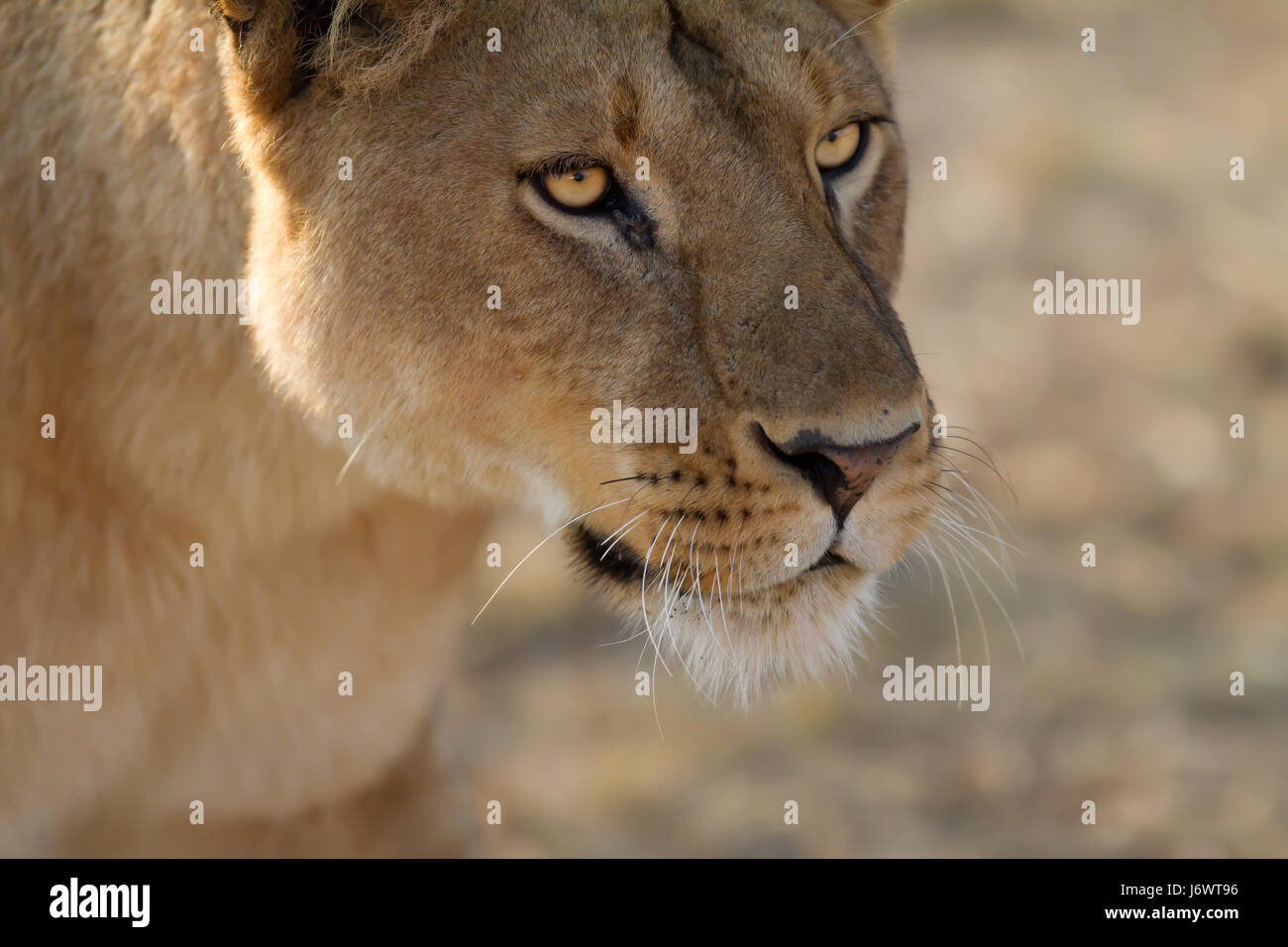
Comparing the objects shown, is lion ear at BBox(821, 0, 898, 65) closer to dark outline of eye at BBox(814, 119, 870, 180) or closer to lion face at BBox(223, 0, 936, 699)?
dark outline of eye at BBox(814, 119, 870, 180)

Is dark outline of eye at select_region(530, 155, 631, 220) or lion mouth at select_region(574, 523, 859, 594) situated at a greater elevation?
dark outline of eye at select_region(530, 155, 631, 220)

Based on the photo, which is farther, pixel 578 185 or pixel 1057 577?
pixel 1057 577

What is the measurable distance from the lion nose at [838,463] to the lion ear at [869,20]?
944 mm

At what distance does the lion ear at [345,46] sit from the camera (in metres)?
2.24

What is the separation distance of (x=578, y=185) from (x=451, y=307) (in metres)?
0.28

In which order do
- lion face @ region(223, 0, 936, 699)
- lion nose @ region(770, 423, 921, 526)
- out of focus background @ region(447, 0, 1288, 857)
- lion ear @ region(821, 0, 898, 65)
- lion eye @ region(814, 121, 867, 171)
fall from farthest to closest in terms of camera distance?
out of focus background @ region(447, 0, 1288, 857), lion ear @ region(821, 0, 898, 65), lion eye @ region(814, 121, 867, 171), lion face @ region(223, 0, 936, 699), lion nose @ region(770, 423, 921, 526)

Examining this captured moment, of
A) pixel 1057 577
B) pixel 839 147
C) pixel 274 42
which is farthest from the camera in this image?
pixel 1057 577

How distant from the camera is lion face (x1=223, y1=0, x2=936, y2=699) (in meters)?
2.17

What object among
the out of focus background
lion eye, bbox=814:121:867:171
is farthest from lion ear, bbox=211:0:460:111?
the out of focus background

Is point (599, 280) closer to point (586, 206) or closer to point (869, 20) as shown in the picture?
point (586, 206)

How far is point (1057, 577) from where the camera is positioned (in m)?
5.18

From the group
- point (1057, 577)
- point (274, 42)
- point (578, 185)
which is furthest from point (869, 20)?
point (1057, 577)

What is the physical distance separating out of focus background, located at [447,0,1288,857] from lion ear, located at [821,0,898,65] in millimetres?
1095

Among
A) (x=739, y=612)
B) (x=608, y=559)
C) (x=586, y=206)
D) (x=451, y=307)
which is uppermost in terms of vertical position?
(x=586, y=206)
